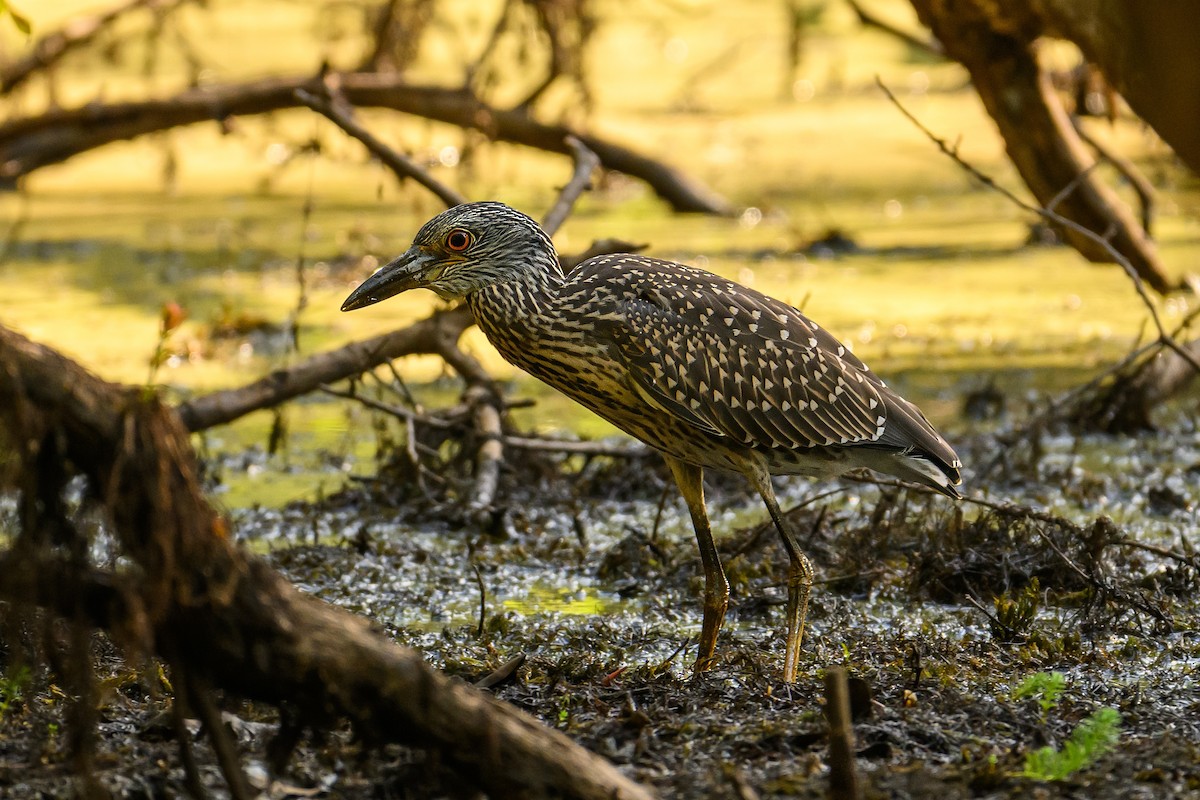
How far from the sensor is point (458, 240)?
443cm

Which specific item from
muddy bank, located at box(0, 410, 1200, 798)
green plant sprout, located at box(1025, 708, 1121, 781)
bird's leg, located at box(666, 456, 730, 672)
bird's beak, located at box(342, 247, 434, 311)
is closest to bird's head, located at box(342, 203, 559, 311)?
bird's beak, located at box(342, 247, 434, 311)

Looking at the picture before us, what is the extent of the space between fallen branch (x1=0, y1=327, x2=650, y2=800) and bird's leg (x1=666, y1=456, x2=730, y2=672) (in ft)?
5.14

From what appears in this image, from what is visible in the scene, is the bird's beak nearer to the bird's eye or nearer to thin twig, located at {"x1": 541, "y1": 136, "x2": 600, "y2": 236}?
the bird's eye

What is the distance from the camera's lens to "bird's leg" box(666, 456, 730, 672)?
14.5ft

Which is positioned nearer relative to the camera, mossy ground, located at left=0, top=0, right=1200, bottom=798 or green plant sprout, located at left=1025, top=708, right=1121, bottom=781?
green plant sprout, located at left=1025, top=708, right=1121, bottom=781

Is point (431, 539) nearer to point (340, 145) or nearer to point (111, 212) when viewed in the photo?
point (111, 212)

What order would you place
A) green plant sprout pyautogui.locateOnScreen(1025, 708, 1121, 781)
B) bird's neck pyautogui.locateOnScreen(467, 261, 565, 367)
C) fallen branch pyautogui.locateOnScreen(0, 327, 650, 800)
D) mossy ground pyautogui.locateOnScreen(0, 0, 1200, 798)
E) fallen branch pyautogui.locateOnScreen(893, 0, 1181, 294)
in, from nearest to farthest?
fallen branch pyautogui.locateOnScreen(0, 327, 650, 800) → green plant sprout pyautogui.locateOnScreen(1025, 708, 1121, 781) → mossy ground pyautogui.locateOnScreen(0, 0, 1200, 798) → bird's neck pyautogui.locateOnScreen(467, 261, 565, 367) → fallen branch pyautogui.locateOnScreen(893, 0, 1181, 294)

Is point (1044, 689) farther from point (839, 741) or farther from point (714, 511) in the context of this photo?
point (714, 511)

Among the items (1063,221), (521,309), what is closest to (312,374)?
(521,309)

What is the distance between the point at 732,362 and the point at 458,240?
0.83 metres

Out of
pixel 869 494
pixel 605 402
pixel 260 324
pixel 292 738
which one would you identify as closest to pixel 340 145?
pixel 260 324

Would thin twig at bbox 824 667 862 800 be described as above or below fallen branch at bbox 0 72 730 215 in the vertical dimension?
below

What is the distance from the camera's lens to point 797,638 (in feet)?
13.9

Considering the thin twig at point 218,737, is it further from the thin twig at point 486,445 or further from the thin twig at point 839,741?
the thin twig at point 486,445
